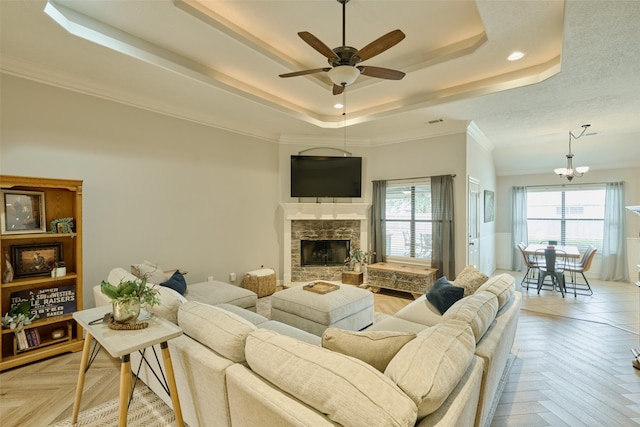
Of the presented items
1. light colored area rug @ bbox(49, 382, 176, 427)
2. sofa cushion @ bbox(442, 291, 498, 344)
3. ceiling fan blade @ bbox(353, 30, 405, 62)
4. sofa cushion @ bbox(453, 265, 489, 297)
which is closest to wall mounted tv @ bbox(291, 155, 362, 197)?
sofa cushion @ bbox(453, 265, 489, 297)

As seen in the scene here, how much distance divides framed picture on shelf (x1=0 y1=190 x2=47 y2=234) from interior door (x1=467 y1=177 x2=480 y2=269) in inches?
Result: 221

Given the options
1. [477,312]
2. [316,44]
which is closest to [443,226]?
[477,312]

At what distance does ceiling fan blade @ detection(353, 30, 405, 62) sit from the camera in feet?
6.79

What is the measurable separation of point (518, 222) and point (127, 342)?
821 cm

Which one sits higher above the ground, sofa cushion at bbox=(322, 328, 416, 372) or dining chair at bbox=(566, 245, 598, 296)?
sofa cushion at bbox=(322, 328, 416, 372)

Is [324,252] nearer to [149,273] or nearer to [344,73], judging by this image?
[149,273]

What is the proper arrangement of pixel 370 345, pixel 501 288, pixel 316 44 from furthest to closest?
1. pixel 501 288
2. pixel 316 44
3. pixel 370 345

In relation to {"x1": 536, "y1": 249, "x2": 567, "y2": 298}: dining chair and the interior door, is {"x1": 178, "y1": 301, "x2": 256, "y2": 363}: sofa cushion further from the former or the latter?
{"x1": 536, "y1": 249, "x2": 567, "y2": 298}: dining chair

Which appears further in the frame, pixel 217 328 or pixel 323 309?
pixel 323 309

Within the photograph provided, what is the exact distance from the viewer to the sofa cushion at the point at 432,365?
111 centimetres

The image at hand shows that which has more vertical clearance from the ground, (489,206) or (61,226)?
(489,206)

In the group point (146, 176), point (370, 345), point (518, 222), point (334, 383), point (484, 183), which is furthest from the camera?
point (518, 222)

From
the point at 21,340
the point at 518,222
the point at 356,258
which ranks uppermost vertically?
the point at 518,222

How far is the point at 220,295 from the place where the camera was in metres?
3.29
